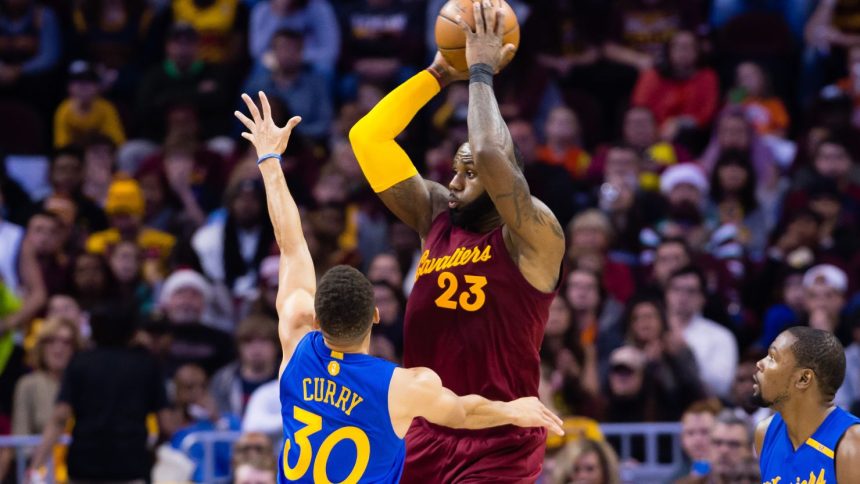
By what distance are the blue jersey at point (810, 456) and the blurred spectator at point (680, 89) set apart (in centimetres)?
853

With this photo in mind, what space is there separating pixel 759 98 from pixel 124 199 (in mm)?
6004

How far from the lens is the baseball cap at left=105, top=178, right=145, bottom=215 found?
48.0 feet

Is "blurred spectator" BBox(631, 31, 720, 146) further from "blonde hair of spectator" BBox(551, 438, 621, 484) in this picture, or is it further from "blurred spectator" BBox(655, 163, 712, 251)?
"blonde hair of spectator" BBox(551, 438, 621, 484)

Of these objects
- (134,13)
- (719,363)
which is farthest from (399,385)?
(134,13)

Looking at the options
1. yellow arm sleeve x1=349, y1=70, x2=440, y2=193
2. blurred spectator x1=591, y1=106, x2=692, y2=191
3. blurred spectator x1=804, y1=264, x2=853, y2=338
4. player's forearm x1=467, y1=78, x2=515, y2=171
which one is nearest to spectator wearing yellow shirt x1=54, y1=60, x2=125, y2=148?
blurred spectator x1=591, y1=106, x2=692, y2=191

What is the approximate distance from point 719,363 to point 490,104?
5647mm

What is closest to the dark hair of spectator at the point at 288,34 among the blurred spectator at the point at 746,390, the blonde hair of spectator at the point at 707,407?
the blurred spectator at the point at 746,390

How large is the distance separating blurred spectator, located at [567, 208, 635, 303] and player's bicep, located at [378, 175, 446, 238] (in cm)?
534

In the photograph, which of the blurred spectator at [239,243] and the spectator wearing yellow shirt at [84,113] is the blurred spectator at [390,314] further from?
the spectator wearing yellow shirt at [84,113]

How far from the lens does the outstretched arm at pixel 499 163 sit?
7.24 m

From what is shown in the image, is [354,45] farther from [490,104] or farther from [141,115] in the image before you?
[490,104]

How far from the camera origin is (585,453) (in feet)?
35.1

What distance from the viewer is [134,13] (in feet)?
57.6

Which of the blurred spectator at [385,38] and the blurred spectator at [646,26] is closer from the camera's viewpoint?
the blurred spectator at [385,38]
